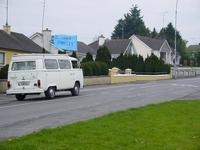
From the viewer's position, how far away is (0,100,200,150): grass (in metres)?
9.71

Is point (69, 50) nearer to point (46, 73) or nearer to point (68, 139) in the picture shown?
point (46, 73)

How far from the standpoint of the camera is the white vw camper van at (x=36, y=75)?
25984mm

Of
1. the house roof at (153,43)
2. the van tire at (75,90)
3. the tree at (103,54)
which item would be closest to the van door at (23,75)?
the van tire at (75,90)

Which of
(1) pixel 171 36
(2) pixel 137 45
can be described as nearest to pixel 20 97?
(2) pixel 137 45

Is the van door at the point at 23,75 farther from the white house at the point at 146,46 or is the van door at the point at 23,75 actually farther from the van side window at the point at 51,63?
the white house at the point at 146,46

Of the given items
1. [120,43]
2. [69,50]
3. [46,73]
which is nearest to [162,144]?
[46,73]

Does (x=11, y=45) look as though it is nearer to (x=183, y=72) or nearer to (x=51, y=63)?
(x=51, y=63)

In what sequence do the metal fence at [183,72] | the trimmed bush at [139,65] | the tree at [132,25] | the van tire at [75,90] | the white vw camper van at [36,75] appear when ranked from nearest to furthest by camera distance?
the white vw camper van at [36,75]
the van tire at [75,90]
the trimmed bush at [139,65]
the metal fence at [183,72]
the tree at [132,25]

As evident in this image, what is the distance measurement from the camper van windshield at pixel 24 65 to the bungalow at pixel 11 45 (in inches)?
820

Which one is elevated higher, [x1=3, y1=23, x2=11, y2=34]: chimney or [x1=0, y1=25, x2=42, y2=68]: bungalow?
[x1=3, y1=23, x2=11, y2=34]: chimney

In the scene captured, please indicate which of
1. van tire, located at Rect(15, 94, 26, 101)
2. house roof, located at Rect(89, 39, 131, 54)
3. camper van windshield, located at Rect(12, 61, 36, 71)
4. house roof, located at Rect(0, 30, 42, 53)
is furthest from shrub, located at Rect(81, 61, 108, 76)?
house roof, located at Rect(89, 39, 131, 54)

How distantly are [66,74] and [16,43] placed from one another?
82.8 feet

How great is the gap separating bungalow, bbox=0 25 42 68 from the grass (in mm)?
33878

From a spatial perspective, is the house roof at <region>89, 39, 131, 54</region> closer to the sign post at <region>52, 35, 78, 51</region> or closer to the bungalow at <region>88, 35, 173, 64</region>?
the bungalow at <region>88, 35, 173, 64</region>
